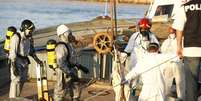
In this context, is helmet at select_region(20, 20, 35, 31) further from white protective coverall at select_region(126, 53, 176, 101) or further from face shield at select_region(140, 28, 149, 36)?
white protective coverall at select_region(126, 53, 176, 101)

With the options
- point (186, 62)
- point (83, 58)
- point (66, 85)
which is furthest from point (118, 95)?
point (83, 58)

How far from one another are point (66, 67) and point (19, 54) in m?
1.44

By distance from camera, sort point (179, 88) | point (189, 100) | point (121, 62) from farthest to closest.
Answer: point (121, 62) < point (179, 88) < point (189, 100)

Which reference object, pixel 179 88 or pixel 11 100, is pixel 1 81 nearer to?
pixel 11 100

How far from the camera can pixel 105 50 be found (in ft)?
41.7

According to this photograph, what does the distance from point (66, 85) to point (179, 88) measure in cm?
232

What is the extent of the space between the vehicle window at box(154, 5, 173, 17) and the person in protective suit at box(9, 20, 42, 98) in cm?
664

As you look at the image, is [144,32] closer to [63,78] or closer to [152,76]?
[63,78]

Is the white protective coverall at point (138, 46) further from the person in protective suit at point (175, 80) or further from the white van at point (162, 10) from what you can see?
the white van at point (162, 10)

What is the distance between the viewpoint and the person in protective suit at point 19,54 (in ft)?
37.3

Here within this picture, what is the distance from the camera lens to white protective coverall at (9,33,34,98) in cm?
1135

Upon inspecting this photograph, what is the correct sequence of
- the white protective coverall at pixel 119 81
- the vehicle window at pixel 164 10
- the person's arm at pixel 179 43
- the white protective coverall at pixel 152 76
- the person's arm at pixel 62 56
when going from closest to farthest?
1. the person's arm at pixel 179 43
2. the white protective coverall at pixel 152 76
3. the white protective coverall at pixel 119 81
4. the person's arm at pixel 62 56
5. the vehicle window at pixel 164 10

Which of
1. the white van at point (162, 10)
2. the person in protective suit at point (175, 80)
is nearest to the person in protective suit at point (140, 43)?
the person in protective suit at point (175, 80)

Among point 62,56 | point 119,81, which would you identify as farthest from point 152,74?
point 62,56
